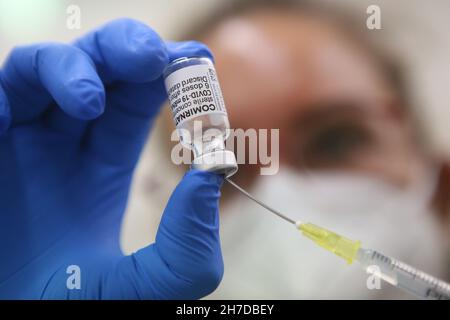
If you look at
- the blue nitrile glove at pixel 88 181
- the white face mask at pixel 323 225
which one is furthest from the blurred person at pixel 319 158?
the blue nitrile glove at pixel 88 181

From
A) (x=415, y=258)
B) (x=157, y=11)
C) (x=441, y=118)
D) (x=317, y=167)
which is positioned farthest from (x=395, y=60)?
(x=157, y=11)

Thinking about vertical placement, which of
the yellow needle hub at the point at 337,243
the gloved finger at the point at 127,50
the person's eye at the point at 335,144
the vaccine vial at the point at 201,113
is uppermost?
the gloved finger at the point at 127,50

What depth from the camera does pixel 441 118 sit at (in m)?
1.10

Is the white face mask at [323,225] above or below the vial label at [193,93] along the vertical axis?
below

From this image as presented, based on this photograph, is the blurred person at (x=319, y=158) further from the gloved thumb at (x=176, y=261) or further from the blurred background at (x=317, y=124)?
the gloved thumb at (x=176, y=261)

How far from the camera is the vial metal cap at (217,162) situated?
580mm

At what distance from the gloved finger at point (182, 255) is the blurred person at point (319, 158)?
0.41 m

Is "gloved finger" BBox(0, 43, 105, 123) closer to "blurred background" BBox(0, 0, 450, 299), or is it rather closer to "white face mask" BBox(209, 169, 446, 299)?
"blurred background" BBox(0, 0, 450, 299)

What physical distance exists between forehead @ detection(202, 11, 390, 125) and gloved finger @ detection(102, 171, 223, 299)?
0.51 m

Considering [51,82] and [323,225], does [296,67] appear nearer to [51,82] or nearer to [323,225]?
[323,225]

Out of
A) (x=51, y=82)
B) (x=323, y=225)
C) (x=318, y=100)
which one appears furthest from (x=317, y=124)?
(x=51, y=82)

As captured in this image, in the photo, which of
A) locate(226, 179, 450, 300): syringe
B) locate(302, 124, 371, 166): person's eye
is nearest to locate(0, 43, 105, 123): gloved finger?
locate(226, 179, 450, 300): syringe

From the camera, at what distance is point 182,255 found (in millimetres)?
617
